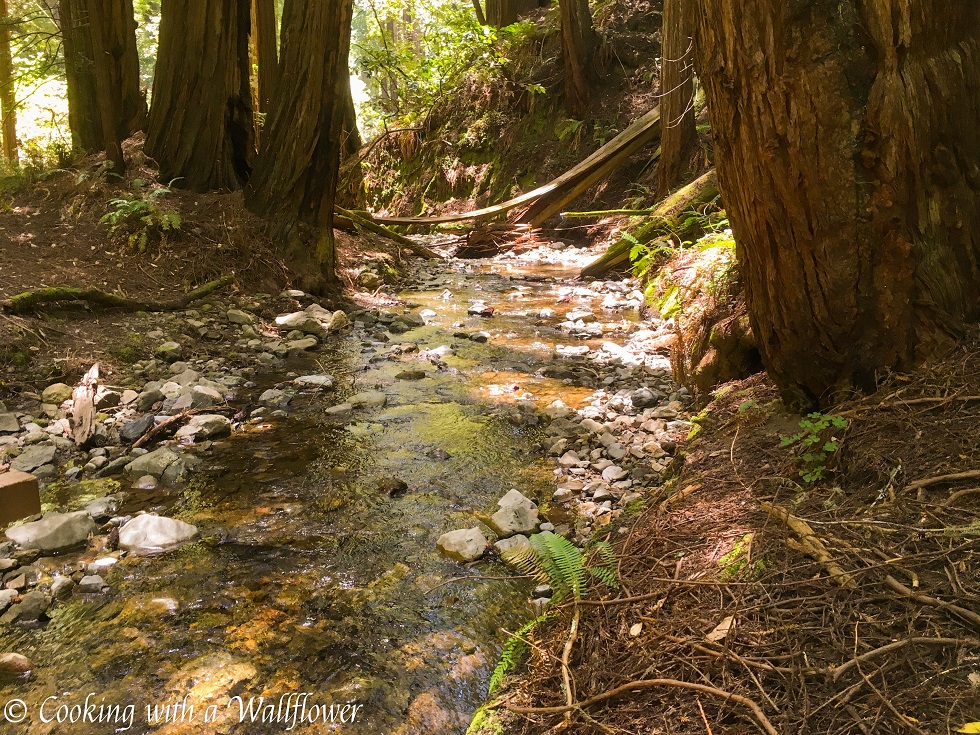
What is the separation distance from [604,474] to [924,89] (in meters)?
2.06

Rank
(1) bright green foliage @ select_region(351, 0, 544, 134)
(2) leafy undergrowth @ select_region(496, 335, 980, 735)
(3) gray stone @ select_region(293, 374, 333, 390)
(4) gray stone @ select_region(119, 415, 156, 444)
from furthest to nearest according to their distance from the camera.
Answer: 1. (1) bright green foliage @ select_region(351, 0, 544, 134)
2. (3) gray stone @ select_region(293, 374, 333, 390)
3. (4) gray stone @ select_region(119, 415, 156, 444)
4. (2) leafy undergrowth @ select_region(496, 335, 980, 735)

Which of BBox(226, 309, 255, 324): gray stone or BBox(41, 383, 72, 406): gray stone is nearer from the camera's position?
BBox(41, 383, 72, 406): gray stone

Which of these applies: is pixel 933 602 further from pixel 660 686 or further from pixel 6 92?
pixel 6 92

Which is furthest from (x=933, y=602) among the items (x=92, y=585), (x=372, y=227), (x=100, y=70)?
(x=372, y=227)

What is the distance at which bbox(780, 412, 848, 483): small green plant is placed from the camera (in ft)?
6.93

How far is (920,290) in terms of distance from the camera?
7.39ft

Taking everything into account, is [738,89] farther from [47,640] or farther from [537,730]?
[47,640]

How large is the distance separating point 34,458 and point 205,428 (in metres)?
0.83

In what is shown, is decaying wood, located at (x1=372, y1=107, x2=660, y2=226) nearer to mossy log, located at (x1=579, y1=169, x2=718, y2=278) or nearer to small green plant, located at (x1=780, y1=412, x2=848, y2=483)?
mossy log, located at (x1=579, y1=169, x2=718, y2=278)

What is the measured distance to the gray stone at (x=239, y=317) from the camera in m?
5.65

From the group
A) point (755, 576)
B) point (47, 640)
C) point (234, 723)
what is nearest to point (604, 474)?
point (755, 576)

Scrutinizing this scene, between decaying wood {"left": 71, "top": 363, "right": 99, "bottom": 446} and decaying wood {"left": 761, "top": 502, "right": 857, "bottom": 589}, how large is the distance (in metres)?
3.45

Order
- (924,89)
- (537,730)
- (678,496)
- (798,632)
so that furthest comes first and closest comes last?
(678,496)
(924,89)
(537,730)
(798,632)

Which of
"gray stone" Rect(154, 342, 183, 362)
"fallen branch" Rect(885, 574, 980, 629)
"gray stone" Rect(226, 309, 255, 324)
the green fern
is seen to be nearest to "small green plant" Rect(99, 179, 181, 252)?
"gray stone" Rect(226, 309, 255, 324)
